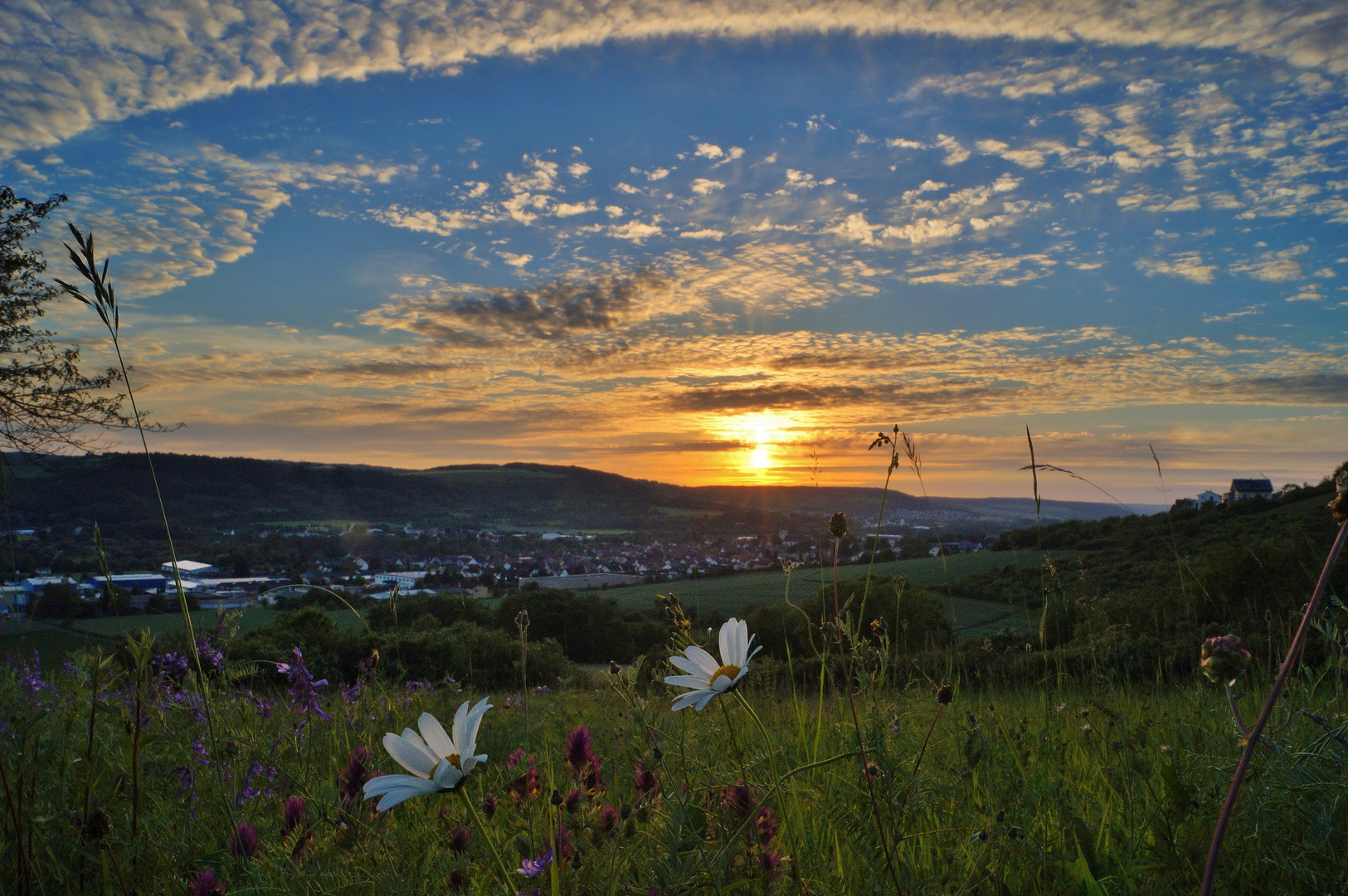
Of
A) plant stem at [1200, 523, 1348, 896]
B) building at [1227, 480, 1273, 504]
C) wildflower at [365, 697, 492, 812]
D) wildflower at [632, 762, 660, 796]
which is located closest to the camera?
plant stem at [1200, 523, 1348, 896]

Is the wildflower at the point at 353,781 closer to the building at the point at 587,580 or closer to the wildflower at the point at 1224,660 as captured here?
Result: the wildflower at the point at 1224,660

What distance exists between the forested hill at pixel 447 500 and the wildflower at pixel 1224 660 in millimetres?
22071

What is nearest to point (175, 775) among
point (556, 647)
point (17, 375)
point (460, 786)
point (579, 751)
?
point (579, 751)

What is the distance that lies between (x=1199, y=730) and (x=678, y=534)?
3600 cm

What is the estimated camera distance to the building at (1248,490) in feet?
62.3

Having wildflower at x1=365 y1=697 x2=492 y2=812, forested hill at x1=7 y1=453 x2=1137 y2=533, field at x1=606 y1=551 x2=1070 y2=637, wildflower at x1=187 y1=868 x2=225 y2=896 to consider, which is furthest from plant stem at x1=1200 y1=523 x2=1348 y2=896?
forested hill at x1=7 y1=453 x2=1137 y2=533

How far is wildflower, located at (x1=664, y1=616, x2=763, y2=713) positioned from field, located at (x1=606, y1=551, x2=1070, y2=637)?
12974mm

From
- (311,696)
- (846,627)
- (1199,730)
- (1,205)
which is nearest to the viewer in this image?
(846,627)

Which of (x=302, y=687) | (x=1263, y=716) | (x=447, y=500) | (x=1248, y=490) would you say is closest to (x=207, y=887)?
(x=302, y=687)

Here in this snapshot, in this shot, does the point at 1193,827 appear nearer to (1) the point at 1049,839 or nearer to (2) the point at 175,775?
(1) the point at 1049,839

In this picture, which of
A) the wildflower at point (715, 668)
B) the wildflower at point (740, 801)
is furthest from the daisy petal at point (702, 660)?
the wildflower at point (740, 801)

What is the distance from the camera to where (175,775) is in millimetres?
2471

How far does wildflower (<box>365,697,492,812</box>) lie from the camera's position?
0.85m

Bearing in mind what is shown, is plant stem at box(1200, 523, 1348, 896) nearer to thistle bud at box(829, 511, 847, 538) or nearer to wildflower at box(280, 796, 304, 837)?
thistle bud at box(829, 511, 847, 538)
